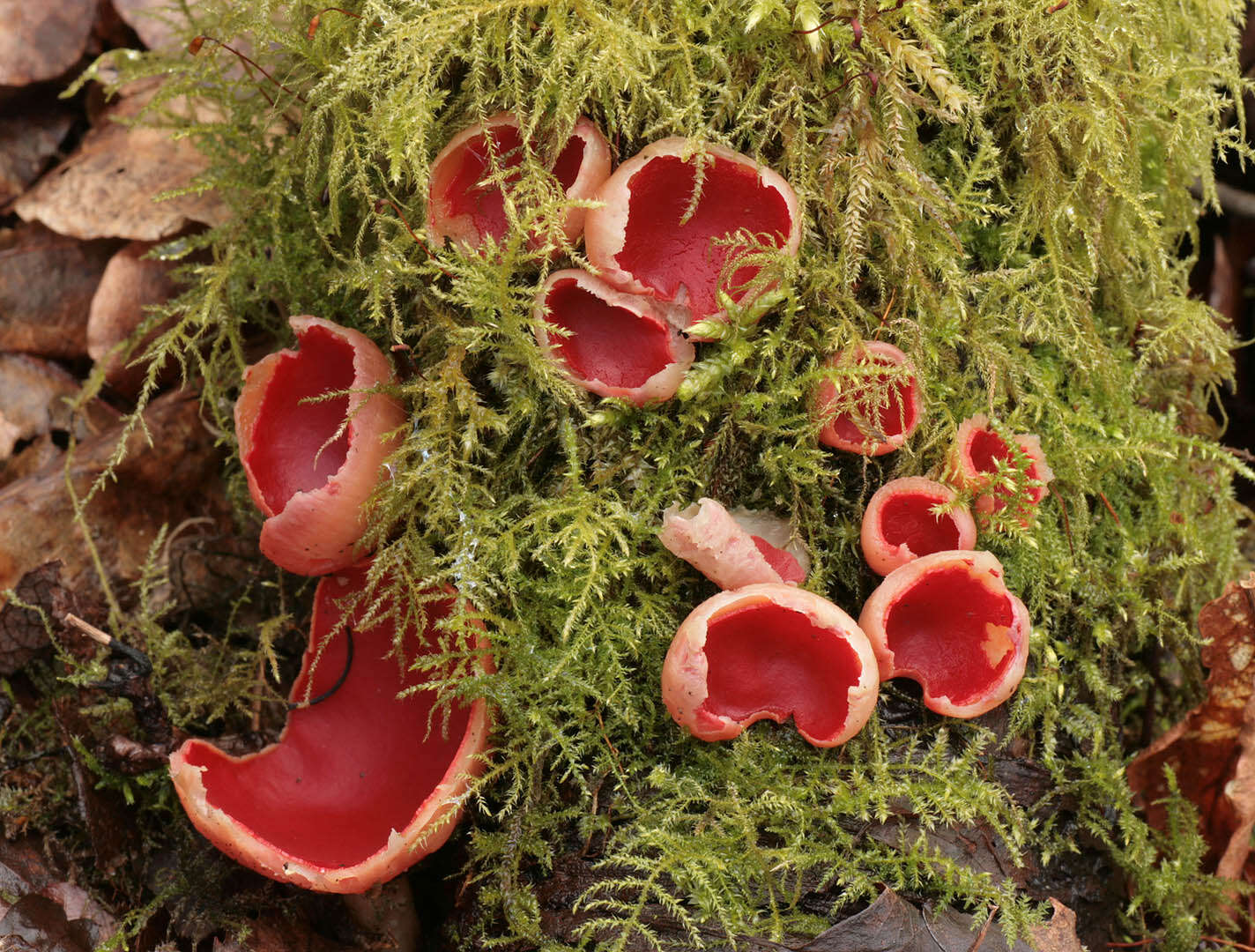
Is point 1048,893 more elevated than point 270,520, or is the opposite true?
point 270,520

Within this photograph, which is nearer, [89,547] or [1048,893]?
[1048,893]

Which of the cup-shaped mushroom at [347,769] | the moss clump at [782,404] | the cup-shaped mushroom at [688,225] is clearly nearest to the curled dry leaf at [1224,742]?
the moss clump at [782,404]

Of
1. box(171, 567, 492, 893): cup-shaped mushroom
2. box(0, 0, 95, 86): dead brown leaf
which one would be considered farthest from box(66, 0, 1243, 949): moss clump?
box(0, 0, 95, 86): dead brown leaf

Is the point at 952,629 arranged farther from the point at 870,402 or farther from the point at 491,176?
the point at 491,176

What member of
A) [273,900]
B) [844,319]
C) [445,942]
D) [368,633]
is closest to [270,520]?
[368,633]

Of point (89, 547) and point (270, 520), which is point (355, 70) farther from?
point (89, 547)

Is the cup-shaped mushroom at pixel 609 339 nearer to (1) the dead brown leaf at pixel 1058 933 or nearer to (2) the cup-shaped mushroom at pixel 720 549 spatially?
(2) the cup-shaped mushroom at pixel 720 549

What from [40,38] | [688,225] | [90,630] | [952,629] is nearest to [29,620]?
[90,630]

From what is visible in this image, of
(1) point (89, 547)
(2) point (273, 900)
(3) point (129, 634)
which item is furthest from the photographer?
(1) point (89, 547)
